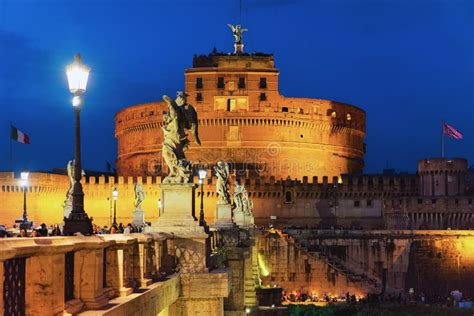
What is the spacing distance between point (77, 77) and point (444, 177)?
5671 cm

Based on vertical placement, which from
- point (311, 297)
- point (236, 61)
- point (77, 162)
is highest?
point (236, 61)

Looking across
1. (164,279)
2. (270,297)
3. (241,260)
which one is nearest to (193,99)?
(270,297)

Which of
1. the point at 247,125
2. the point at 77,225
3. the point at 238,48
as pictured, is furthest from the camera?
the point at 238,48

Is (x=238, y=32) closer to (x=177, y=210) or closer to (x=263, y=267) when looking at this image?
(x=263, y=267)

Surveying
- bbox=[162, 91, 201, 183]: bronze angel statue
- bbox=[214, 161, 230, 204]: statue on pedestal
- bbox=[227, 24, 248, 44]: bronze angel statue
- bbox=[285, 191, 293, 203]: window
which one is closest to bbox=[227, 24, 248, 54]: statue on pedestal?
bbox=[227, 24, 248, 44]: bronze angel statue

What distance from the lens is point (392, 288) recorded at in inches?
2188

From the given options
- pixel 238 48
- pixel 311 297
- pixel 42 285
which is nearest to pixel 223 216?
pixel 42 285

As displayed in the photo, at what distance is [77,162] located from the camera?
35.9ft

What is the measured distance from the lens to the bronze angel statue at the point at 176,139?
14148 mm

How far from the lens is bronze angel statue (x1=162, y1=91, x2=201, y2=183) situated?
14148 mm

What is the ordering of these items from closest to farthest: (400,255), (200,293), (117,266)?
(117,266)
(200,293)
(400,255)

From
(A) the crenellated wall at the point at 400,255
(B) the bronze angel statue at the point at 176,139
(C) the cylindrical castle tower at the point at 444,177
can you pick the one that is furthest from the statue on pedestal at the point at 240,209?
(C) the cylindrical castle tower at the point at 444,177

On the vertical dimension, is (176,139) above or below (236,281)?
above

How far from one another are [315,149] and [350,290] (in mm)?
26022
